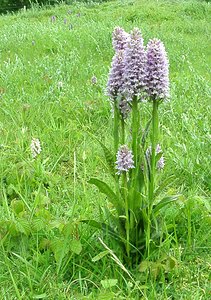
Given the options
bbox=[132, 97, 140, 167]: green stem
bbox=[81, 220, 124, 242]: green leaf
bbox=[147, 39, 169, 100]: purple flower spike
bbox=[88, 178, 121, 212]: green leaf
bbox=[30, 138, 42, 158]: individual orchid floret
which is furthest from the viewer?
bbox=[30, 138, 42, 158]: individual orchid floret

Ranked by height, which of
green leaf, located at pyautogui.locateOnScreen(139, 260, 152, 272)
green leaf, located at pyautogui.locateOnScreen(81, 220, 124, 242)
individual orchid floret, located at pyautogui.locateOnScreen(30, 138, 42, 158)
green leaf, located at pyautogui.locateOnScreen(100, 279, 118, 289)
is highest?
individual orchid floret, located at pyautogui.locateOnScreen(30, 138, 42, 158)

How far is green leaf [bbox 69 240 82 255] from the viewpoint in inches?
82.4

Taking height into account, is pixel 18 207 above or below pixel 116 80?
below

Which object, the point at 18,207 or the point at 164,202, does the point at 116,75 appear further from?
the point at 18,207

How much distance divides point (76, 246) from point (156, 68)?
859mm

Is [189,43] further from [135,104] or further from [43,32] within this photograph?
[135,104]

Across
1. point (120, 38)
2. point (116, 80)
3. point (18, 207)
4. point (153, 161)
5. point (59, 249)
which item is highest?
point (120, 38)

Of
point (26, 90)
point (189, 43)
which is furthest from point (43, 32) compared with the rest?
point (26, 90)

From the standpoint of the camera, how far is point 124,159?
6.42ft

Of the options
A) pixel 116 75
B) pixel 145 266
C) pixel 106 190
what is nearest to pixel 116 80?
pixel 116 75

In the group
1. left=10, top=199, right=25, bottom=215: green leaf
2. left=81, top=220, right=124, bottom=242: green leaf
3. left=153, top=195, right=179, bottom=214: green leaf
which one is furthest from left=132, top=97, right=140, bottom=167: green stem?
left=10, top=199, right=25, bottom=215: green leaf

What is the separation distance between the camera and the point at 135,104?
1889mm

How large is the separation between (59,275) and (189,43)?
5670 millimetres

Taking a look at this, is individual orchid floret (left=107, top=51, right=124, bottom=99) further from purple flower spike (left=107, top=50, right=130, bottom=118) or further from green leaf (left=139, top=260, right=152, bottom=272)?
green leaf (left=139, top=260, right=152, bottom=272)
